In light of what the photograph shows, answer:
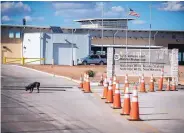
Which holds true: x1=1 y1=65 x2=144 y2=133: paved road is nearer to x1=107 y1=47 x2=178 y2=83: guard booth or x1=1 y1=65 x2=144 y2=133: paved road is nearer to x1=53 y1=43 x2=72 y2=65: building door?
x1=107 y1=47 x2=178 y2=83: guard booth

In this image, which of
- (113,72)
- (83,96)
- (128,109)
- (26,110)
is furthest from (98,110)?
(113,72)

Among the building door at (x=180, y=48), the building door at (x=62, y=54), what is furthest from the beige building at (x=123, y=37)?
the building door at (x=62, y=54)

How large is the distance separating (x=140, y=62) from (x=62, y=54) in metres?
32.9

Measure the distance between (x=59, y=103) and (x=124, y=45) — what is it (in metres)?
50.8

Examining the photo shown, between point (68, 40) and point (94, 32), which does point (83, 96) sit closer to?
point (68, 40)

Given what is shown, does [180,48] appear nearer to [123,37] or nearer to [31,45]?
[123,37]

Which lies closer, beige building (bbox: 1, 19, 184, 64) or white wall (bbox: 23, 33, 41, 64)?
white wall (bbox: 23, 33, 41, 64)

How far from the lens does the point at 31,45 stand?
2156 inches

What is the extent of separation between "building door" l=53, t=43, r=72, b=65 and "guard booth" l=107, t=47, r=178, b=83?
105ft

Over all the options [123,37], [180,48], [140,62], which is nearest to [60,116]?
[140,62]

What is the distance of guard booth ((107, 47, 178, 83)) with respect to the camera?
71.7 ft

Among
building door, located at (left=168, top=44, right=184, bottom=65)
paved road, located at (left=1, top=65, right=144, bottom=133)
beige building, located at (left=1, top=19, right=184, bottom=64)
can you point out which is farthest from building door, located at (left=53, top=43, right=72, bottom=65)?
paved road, located at (left=1, top=65, right=144, bottom=133)

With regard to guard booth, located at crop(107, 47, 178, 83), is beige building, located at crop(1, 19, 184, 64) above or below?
above

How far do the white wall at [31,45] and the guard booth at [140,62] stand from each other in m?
31.7
